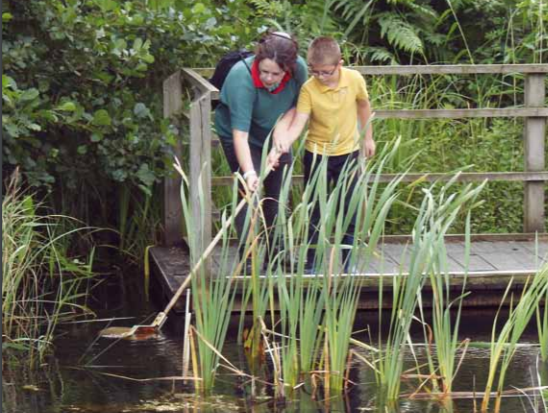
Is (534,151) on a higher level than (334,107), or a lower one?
lower

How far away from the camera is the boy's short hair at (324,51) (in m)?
6.63

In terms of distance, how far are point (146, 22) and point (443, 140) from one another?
226cm

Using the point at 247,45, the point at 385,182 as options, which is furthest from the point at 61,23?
the point at 385,182

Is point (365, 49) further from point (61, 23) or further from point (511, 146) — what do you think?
point (61, 23)

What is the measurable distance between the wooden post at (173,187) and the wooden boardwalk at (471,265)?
0.14 meters

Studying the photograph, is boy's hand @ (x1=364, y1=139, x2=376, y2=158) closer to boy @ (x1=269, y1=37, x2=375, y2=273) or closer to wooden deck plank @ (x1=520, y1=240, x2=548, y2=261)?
boy @ (x1=269, y1=37, x2=375, y2=273)

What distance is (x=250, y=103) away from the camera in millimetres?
6723

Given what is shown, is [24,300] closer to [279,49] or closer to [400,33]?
[279,49]

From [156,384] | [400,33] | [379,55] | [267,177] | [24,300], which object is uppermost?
[400,33]

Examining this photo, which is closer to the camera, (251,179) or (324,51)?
(251,179)

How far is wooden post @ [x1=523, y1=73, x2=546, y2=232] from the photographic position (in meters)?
8.38

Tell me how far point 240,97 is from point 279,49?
351 mm

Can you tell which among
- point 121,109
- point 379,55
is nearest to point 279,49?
point 121,109

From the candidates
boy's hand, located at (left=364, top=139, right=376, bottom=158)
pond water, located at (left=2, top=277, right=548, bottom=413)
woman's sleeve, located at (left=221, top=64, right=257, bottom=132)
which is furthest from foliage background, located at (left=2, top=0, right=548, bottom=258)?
pond water, located at (left=2, top=277, right=548, bottom=413)
